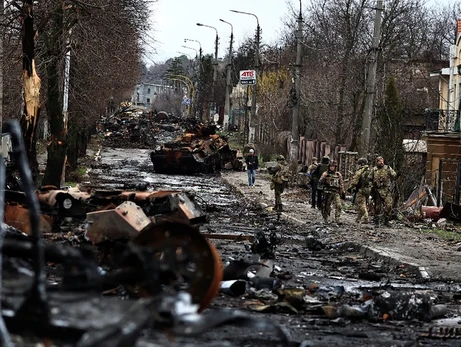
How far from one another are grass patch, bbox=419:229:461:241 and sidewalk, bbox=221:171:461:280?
0.13 meters

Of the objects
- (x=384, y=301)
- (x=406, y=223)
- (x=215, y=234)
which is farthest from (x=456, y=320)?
(x=406, y=223)

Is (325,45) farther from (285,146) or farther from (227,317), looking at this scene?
(227,317)

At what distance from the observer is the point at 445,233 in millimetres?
22203

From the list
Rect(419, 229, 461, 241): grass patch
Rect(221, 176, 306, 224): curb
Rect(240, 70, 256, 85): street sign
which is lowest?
Rect(221, 176, 306, 224): curb

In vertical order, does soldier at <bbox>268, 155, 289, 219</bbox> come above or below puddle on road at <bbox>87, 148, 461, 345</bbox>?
above

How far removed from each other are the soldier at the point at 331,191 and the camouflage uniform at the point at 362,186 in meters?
0.45

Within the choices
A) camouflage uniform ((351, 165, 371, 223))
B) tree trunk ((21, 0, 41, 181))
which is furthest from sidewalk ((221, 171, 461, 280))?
tree trunk ((21, 0, 41, 181))

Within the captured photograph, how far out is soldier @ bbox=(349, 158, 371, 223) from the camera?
76.4 feet

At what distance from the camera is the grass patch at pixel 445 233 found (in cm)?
2108

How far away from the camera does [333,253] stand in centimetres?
1844

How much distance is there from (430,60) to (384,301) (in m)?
66.0

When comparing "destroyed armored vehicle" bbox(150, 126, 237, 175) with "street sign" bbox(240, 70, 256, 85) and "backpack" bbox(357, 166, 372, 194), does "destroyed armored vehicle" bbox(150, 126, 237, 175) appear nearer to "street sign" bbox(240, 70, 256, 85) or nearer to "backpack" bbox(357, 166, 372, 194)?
"street sign" bbox(240, 70, 256, 85)

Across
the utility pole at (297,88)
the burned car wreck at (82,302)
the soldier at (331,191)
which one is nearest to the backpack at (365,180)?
the soldier at (331,191)

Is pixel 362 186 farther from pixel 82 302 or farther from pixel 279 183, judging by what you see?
pixel 82 302
